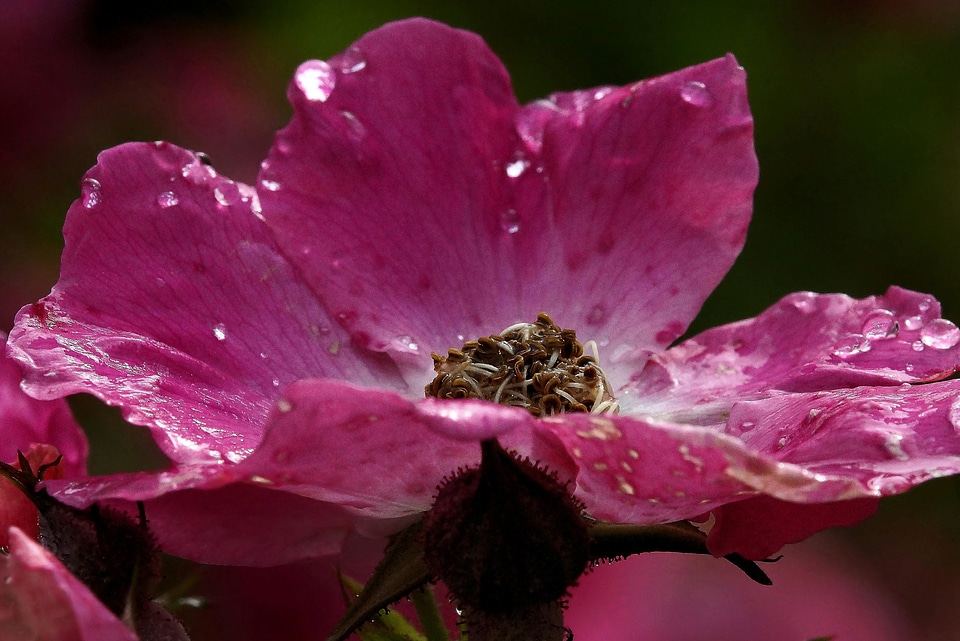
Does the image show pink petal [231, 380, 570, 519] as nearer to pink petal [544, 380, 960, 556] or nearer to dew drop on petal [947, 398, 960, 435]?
pink petal [544, 380, 960, 556]

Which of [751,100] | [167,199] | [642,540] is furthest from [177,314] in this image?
[751,100]

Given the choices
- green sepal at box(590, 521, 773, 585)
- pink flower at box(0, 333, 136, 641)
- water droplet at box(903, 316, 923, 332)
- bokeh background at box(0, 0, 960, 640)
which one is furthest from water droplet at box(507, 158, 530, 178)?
bokeh background at box(0, 0, 960, 640)

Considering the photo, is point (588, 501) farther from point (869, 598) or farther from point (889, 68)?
point (889, 68)

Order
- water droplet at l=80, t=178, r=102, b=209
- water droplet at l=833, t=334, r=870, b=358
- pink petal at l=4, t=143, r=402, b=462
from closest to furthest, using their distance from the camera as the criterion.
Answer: pink petal at l=4, t=143, r=402, b=462, water droplet at l=80, t=178, r=102, b=209, water droplet at l=833, t=334, r=870, b=358

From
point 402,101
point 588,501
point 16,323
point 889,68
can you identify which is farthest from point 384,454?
point 889,68

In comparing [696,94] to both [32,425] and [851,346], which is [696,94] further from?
[32,425]

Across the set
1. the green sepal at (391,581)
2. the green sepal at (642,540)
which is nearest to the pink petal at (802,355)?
the green sepal at (642,540)
